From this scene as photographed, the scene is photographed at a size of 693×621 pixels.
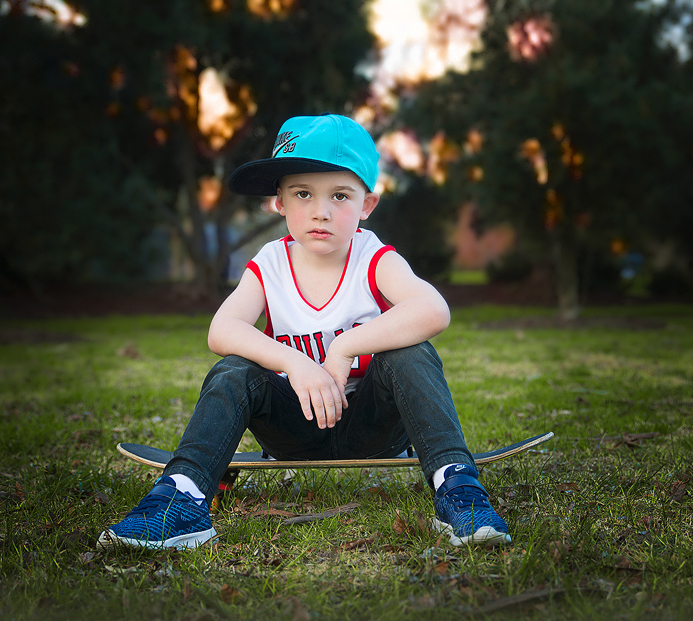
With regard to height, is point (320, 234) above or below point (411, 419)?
above

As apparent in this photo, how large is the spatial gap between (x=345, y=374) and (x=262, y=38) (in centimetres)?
1031

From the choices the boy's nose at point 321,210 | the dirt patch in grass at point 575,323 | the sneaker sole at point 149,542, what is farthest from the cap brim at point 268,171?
the dirt patch in grass at point 575,323

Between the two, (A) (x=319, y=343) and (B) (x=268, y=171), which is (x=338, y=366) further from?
(B) (x=268, y=171)

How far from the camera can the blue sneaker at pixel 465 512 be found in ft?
5.81

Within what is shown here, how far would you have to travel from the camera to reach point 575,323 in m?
9.38

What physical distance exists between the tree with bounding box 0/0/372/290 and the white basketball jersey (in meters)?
7.87

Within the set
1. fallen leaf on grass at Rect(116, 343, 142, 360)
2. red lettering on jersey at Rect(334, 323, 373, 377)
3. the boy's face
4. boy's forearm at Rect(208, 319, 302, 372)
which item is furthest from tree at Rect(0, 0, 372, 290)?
red lettering on jersey at Rect(334, 323, 373, 377)

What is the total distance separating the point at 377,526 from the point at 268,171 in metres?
1.21

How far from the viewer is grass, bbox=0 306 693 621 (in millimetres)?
1527

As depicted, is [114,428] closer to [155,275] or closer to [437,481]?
[437,481]

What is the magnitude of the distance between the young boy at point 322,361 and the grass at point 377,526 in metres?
0.14

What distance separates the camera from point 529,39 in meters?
9.34

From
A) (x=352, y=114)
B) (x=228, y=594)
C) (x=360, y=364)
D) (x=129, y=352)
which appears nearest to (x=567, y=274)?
(x=352, y=114)

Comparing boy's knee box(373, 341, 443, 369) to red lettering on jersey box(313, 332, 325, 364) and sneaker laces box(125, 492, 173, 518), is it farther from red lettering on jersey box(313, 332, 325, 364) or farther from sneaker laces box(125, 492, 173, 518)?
sneaker laces box(125, 492, 173, 518)
